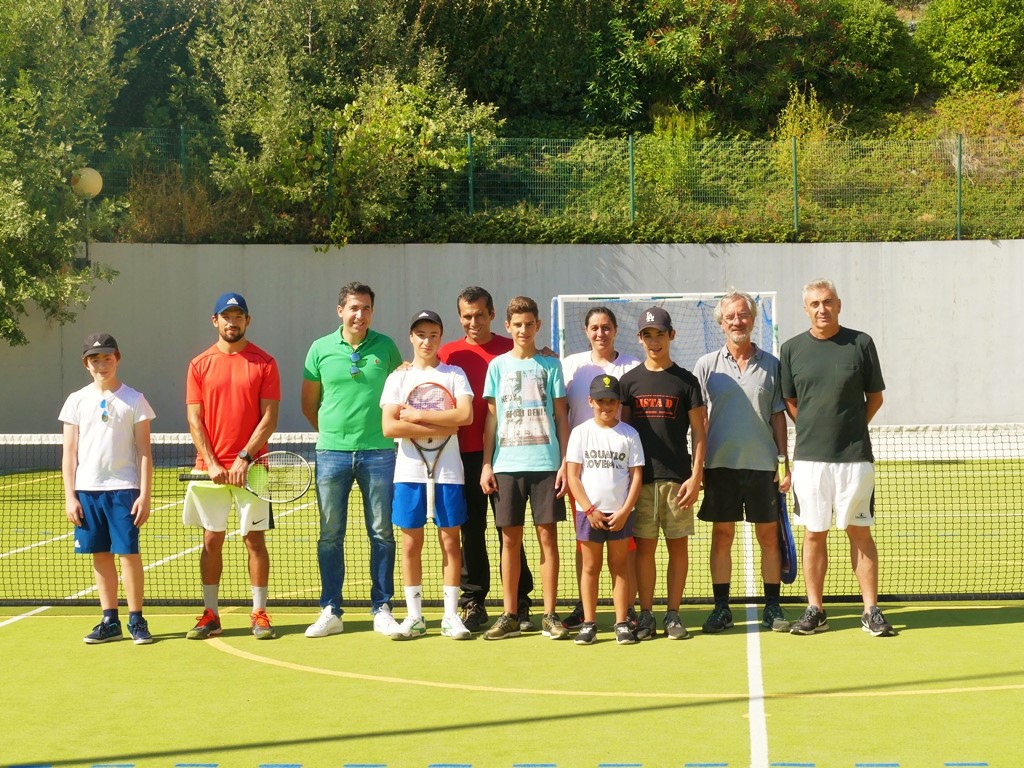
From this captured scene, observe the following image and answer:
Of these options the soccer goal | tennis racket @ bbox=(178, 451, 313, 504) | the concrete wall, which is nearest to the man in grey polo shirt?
tennis racket @ bbox=(178, 451, 313, 504)

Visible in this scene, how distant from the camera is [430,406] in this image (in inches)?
286

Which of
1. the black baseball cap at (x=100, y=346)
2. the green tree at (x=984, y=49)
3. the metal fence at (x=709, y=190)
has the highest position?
the green tree at (x=984, y=49)

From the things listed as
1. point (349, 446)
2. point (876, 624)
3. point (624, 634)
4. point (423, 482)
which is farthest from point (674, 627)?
point (349, 446)

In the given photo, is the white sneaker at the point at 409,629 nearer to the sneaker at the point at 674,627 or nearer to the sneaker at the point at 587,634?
the sneaker at the point at 587,634

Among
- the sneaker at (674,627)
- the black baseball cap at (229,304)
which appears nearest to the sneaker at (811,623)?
the sneaker at (674,627)

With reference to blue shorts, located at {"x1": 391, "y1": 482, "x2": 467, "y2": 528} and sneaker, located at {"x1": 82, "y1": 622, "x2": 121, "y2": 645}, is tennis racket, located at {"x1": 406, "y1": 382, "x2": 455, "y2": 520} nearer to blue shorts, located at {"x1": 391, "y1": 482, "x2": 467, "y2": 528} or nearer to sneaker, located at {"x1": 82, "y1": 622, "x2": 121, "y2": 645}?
blue shorts, located at {"x1": 391, "y1": 482, "x2": 467, "y2": 528}

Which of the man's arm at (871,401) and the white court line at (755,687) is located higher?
the man's arm at (871,401)

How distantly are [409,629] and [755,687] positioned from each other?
2.13 metres

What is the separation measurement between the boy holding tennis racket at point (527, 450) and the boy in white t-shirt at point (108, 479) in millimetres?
2001

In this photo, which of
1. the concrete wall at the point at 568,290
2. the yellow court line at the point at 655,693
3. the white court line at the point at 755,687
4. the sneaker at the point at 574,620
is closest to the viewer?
the white court line at the point at 755,687

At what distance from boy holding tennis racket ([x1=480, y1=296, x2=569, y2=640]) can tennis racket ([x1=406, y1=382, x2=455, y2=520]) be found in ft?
0.80

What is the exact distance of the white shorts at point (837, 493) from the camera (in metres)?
7.21

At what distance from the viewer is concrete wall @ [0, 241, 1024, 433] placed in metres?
22.4

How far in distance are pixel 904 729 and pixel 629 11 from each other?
25590 mm
